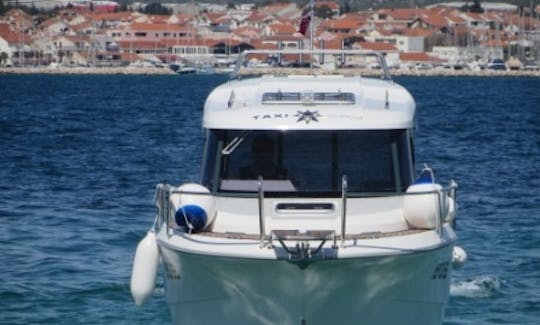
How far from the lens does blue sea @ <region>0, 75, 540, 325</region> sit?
17.7m

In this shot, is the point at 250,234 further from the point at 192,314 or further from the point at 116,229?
the point at 116,229

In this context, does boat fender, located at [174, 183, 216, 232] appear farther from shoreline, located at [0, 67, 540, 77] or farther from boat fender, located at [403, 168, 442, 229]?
shoreline, located at [0, 67, 540, 77]

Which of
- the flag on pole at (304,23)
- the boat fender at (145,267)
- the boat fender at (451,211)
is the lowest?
the boat fender at (145,267)

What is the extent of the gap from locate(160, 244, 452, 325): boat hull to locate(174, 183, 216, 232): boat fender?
29cm

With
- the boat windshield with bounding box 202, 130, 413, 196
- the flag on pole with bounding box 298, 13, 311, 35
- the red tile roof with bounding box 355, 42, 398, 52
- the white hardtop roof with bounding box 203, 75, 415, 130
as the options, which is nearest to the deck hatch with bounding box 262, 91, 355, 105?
the white hardtop roof with bounding box 203, 75, 415, 130

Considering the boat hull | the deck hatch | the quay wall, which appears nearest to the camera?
the boat hull

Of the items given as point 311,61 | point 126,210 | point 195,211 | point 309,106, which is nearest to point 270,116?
point 309,106

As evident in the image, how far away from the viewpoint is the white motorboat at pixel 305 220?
12516mm

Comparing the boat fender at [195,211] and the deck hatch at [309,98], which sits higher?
the deck hatch at [309,98]

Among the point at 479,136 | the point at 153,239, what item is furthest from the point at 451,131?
the point at 153,239

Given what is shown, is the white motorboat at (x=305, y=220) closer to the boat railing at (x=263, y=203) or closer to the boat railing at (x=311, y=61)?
the boat railing at (x=263, y=203)

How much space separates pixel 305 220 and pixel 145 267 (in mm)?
1512

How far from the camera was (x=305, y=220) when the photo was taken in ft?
43.5

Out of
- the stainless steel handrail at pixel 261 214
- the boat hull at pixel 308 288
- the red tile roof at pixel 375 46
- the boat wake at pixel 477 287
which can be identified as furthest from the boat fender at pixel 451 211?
the red tile roof at pixel 375 46
